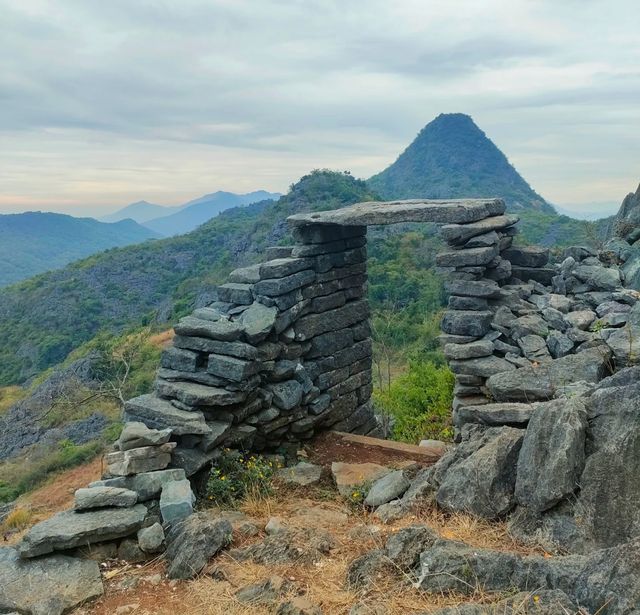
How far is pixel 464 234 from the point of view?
7012mm

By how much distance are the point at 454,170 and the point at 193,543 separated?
68.2 meters

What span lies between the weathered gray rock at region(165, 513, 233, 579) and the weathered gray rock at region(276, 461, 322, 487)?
1877 mm

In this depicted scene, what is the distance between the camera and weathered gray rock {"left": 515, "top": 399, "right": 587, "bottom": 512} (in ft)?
13.5

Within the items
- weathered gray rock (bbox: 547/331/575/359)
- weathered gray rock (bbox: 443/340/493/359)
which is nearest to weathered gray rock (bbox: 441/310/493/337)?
weathered gray rock (bbox: 443/340/493/359)

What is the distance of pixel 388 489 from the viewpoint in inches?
233

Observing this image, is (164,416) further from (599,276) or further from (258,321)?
(599,276)

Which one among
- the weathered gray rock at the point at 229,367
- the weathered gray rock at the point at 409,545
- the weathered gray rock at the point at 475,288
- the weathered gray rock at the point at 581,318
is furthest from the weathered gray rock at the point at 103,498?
the weathered gray rock at the point at 581,318

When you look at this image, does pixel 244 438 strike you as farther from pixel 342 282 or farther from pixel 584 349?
pixel 584 349

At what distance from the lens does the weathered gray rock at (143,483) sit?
5.60m

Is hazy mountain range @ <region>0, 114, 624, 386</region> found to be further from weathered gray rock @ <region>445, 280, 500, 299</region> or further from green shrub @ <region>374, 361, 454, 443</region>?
weathered gray rock @ <region>445, 280, 500, 299</region>

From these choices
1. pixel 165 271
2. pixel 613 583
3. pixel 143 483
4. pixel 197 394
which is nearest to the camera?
pixel 613 583

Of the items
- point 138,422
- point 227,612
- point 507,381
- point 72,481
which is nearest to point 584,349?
point 507,381

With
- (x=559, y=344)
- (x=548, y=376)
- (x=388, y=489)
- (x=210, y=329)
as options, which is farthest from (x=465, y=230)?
(x=210, y=329)

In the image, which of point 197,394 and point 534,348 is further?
point 197,394
